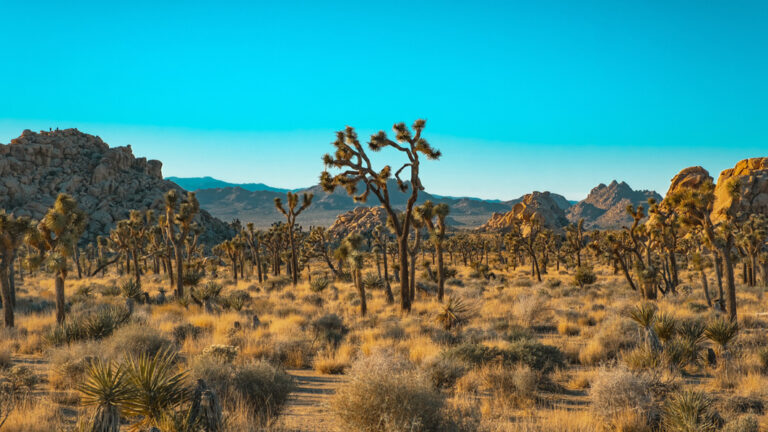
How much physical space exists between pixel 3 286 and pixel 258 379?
11891 mm

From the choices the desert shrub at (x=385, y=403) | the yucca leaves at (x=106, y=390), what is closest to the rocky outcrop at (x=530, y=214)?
the desert shrub at (x=385, y=403)

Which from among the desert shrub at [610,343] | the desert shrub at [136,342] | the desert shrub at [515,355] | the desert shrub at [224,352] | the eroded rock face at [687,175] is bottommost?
the desert shrub at [610,343]

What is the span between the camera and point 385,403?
5.25 metres

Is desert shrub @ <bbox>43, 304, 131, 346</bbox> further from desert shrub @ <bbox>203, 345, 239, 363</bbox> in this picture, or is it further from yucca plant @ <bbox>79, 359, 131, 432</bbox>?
yucca plant @ <bbox>79, 359, 131, 432</bbox>

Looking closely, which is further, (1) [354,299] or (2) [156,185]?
(2) [156,185]

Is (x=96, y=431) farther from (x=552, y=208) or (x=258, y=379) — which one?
(x=552, y=208)

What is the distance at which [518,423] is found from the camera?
6.26m

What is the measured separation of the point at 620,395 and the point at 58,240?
17138 millimetres

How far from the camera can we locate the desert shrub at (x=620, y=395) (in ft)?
20.4

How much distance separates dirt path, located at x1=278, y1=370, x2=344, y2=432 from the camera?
6.42m

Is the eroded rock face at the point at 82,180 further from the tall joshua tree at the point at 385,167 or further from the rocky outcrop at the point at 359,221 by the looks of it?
the tall joshua tree at the point at 385,167

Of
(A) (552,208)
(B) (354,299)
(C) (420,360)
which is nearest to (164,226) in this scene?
(B) (354,299)

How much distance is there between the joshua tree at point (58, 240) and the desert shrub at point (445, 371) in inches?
499

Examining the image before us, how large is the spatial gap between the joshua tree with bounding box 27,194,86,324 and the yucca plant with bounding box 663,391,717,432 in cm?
1641
